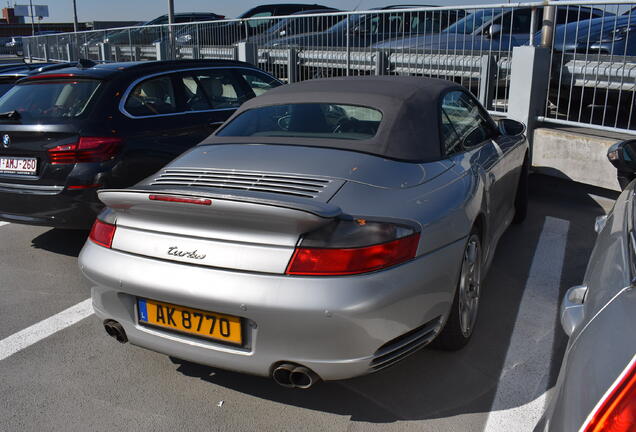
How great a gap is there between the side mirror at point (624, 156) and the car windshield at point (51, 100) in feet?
12.2

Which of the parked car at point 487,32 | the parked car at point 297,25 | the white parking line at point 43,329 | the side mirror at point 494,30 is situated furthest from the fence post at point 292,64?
the white parking line at point 43,329

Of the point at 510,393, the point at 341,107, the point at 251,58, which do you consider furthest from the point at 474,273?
the point at 251,58

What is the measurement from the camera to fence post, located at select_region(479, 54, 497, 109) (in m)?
6.98

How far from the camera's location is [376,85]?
3.85 metres

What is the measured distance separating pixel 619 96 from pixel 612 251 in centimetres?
443

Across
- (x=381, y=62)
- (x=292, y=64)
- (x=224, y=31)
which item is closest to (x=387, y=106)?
(x=381, y=62)

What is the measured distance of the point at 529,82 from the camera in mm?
6445

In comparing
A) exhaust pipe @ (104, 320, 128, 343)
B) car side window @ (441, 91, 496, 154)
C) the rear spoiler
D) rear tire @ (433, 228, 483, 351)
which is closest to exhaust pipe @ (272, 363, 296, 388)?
the rear spoiler

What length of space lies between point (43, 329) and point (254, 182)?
6.04 ft

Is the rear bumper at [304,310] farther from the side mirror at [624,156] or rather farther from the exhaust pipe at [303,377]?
the side mirror at [624,156]

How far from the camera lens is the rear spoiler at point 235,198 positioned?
2.43 m

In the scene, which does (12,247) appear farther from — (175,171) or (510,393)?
→ (510,393)

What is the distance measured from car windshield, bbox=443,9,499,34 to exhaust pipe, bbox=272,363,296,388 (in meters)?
5.59

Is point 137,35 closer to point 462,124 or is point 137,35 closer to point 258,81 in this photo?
point 258,81
